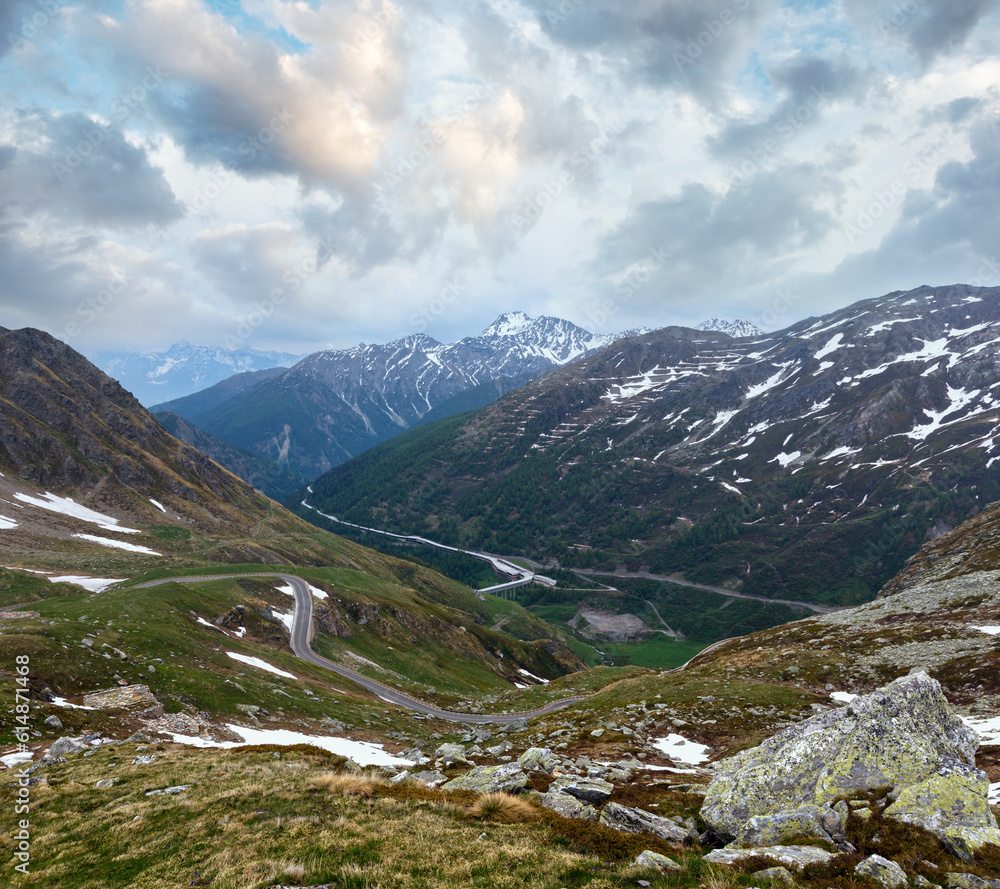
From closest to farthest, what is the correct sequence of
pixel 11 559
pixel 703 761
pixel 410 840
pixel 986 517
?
pixel 410 840
pixel 703 761
pixel 11 559
pixel 986 517

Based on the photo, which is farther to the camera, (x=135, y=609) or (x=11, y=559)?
(x=11, y=559)

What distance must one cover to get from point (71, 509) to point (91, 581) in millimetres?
71213

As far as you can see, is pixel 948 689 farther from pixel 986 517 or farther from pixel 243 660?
pixel 986 517

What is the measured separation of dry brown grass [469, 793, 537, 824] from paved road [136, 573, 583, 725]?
47.4 m

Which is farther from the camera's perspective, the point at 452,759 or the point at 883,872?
the point at 452,759

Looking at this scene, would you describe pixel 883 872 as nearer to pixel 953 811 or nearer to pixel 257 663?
pixel 953 811

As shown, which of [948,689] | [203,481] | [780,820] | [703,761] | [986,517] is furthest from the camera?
[203,481]

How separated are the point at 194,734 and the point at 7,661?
1522cm

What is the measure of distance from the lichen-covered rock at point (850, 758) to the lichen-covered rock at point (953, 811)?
3.39 feet

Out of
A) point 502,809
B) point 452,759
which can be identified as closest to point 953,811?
point 502,809

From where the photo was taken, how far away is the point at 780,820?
15648mm

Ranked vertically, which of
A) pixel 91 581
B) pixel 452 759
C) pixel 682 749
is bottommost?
pixel 91 581

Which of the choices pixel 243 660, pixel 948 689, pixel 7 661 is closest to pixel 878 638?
pixel 948 689

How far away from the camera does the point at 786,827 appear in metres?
15.4
